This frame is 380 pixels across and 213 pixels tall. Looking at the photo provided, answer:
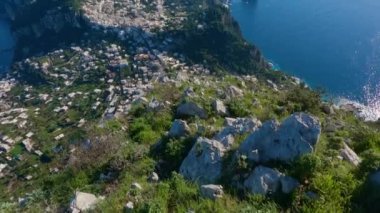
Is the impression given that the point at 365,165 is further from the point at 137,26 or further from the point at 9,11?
the point at 9,11

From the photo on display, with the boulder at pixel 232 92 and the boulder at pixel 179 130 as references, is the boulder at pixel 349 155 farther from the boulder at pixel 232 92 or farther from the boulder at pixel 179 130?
the boulder at pixel 232 92

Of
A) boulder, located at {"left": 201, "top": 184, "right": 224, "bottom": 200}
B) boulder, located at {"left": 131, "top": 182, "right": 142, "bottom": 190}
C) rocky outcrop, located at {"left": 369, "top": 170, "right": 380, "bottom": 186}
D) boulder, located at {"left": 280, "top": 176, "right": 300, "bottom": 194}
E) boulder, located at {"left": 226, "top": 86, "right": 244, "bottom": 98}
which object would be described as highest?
rocky outcrop, located at {"left": 369, "top": 170, "right": 380, "bottom": 186}

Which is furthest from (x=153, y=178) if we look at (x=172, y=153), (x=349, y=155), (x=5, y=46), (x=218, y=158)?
(x=5, y=46)

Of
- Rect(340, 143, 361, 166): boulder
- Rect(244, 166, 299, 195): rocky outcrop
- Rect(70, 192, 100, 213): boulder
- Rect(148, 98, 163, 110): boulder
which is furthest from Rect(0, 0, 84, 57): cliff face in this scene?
Rect(244, 166, 299, 195): rocky outcrop

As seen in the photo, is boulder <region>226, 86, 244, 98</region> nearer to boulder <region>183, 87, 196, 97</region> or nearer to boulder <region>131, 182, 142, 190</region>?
boulder <region>183, 87, 196, 97</region>

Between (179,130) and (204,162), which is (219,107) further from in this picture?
(204,162)

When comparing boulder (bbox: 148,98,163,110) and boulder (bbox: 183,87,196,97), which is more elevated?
boulder (bbox: 183,87,196,97)
